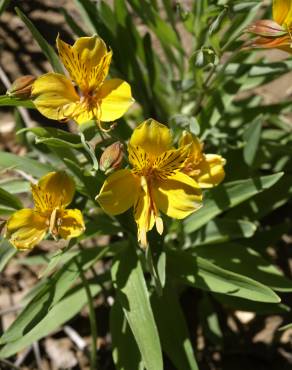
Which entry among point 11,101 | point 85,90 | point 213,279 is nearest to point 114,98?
point 85,90

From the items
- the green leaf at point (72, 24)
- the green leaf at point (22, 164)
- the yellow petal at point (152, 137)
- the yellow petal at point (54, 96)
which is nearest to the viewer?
the yellow petal at point (152, 137)

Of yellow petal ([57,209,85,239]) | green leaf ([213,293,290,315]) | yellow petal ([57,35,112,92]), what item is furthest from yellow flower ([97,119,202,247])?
green leaf ([213,293,290,315])

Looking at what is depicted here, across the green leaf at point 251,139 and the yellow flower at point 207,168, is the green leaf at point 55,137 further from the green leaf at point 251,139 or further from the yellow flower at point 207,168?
the green leaf at point 251,139

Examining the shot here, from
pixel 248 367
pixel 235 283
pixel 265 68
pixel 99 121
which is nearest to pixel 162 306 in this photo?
pixel 235 283

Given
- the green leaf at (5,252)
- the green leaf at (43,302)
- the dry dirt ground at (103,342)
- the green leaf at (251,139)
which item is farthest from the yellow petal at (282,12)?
the dry dirt ground at (103,342)

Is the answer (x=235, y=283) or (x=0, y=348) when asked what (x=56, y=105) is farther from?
(x=0, y=348)

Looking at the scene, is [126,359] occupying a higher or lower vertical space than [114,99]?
lower

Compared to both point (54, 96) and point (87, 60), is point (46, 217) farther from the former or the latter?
point (87, 60)
